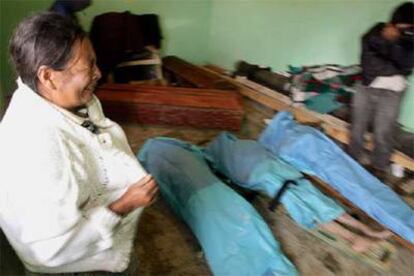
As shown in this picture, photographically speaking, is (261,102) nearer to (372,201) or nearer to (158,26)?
(158,26)

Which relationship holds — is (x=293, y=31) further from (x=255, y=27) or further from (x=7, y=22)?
(x=7, y=22)

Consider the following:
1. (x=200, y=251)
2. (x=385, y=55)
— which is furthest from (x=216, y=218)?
(x=385, y=55)

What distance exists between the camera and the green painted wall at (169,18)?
330 cm

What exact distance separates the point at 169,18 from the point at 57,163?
3732mm

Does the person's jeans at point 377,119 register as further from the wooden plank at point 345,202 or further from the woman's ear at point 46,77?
the woman's ear at point 46,77

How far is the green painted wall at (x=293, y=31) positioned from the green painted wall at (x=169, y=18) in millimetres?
149

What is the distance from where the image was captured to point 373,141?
2715 mm

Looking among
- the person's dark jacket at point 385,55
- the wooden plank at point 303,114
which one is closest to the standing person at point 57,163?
the person's dark jacket at point 385,55

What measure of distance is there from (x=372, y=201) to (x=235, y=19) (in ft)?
9.55

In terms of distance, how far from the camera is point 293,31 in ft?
12.6

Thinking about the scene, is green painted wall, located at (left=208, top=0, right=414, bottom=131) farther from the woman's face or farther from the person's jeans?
the woman's face

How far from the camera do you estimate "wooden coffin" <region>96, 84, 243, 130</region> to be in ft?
10.6

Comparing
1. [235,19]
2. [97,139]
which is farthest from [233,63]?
[97,139]

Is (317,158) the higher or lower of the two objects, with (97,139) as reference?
lower
